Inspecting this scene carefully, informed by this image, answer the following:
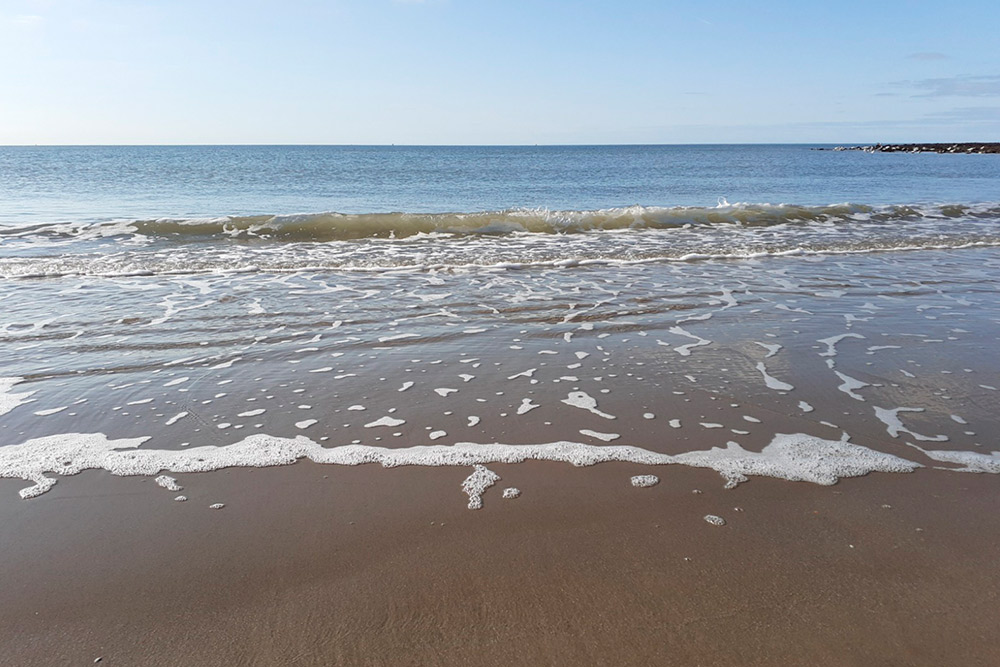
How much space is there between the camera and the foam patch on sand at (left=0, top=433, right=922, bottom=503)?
3.80 m

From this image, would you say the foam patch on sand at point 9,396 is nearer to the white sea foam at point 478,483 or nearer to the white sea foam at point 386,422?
the white sea foam at point 386,422

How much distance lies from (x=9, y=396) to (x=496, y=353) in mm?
3917

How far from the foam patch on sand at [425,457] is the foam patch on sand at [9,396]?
81 cm

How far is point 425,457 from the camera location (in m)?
4.01

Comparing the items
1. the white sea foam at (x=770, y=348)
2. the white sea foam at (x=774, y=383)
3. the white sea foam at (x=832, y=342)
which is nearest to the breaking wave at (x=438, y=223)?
the white sea foam at (x=832, y=342)

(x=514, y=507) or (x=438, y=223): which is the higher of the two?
(x=438, y=223)

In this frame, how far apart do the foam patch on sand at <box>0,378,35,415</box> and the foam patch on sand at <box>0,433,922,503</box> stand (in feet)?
2.66

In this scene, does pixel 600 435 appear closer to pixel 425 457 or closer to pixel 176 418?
pixel 425 457

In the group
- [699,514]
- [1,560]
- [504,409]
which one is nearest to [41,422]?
[1,560]

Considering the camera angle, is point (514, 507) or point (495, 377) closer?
point (514, 507)

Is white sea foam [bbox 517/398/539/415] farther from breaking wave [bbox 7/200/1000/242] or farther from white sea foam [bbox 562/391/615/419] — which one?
breaking wave [bbox 7/200/1000/242]

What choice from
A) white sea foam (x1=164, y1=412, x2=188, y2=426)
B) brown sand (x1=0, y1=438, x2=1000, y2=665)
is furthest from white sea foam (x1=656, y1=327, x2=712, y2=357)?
white sea foam (x1=164, y1=412, x2=188, y2=426)

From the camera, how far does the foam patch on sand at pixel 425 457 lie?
150 inches

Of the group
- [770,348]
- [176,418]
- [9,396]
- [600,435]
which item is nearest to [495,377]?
[600,435]
